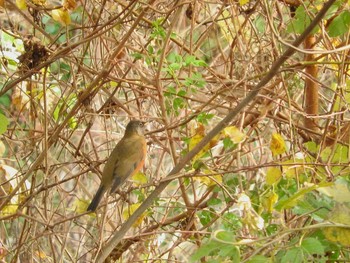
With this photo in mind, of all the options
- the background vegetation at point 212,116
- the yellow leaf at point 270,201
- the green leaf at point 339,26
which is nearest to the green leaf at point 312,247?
the background vegetation at point 212,116

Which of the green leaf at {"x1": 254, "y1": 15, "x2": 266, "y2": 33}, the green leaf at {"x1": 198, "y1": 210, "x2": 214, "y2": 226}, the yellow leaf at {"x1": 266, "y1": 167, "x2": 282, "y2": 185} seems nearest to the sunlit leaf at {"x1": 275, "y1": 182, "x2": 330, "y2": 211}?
the yellow leaf at {"x1": 266, "y1": 167, "x2": 282, "y2": 185}

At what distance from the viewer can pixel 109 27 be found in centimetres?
350

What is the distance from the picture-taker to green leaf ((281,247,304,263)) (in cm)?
225

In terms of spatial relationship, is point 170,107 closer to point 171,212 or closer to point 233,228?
point 233,228

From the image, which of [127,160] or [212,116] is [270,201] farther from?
[127,160]

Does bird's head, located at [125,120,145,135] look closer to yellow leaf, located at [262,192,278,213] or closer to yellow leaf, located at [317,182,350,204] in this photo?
yellow leaf, located at [262,192,278,213]

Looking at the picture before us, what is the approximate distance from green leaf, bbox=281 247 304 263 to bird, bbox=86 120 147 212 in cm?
193

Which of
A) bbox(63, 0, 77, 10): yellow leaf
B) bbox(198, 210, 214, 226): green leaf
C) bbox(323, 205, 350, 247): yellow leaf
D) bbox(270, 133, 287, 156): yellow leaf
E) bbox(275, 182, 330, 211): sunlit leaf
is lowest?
bbox(198, 210, 214, 226): green leaf

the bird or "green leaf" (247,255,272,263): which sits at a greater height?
the bird

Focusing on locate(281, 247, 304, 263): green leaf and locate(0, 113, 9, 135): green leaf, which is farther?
locate(0, 113, 9, 135): green leaf

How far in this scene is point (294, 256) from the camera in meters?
2.26

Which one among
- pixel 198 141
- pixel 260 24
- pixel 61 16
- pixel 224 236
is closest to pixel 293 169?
pixel 198 141

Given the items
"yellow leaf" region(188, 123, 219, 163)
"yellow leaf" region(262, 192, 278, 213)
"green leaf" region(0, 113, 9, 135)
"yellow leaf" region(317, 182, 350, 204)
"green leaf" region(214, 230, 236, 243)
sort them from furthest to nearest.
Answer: "green leaf" region(0, 113, 9, 135), "yellow leaf" region(188, 123, 219, 163), "yellow leaf" region(262, 192, 278, 213), "green leaf" region(214, 230, 236, 243), "yellow leaf" region(317, 182, 350, 204)

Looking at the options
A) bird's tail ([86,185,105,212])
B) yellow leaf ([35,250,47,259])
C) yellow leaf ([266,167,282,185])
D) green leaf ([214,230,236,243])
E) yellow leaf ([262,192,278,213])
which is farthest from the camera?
yellow leaf ([35,250,47,259])
